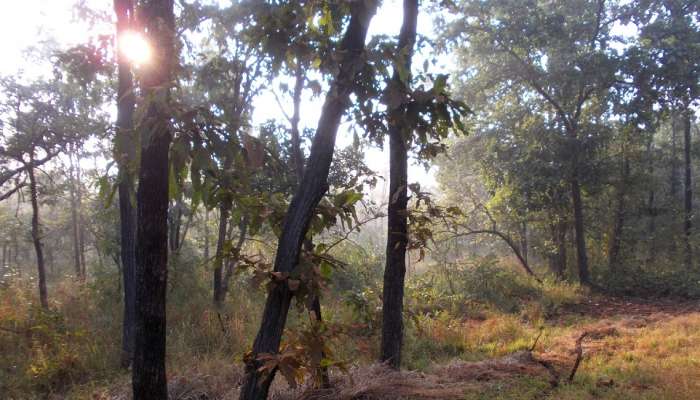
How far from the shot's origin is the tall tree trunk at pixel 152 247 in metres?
3.03

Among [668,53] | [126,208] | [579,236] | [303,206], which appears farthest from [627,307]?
[126,208]

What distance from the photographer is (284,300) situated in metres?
2.83

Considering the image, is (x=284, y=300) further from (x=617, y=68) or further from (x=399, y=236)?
(x=617, y=68)

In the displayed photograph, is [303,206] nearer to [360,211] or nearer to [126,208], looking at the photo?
[360,211]

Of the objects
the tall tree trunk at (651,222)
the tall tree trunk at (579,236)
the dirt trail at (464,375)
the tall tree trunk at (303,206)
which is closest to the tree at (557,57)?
the tall tree trunk at (579,236)

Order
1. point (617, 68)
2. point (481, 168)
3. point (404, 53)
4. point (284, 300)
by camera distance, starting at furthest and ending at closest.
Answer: point (481, 168) < point (617, 68) < point (284, 300) < point (404, 53)

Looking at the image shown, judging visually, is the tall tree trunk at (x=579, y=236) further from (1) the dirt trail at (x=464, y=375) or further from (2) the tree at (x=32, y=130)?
(2) the tree at (x=32, y=130)

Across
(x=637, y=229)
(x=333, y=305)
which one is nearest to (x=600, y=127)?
(x=637, y=229)

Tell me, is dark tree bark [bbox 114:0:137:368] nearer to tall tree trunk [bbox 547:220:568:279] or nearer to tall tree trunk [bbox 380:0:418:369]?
tall tree trunk [bbox 380:0:418:369]

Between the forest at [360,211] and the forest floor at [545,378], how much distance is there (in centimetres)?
3

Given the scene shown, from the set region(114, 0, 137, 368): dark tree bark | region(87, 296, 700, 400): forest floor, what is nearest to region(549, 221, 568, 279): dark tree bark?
region(87, 296, 700, 400): forest floor

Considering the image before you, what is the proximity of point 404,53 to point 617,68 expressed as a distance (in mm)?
11010

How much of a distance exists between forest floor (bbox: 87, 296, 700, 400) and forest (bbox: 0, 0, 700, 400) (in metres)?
0.03

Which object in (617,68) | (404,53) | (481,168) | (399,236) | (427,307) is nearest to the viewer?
(404,53)
